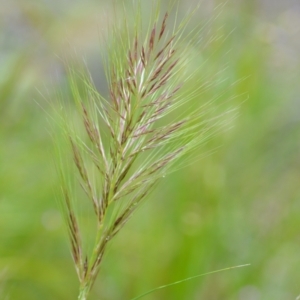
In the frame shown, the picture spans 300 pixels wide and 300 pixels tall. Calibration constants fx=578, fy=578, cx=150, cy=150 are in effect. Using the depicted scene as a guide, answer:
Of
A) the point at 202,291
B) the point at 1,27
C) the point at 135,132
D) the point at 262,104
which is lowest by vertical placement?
the point at 202,291

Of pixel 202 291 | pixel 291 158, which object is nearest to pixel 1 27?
pixel 291 158

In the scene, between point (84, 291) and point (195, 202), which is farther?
point (195, 202)

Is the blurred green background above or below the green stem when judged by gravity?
below

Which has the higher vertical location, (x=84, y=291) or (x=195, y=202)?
(x=84, y=291)

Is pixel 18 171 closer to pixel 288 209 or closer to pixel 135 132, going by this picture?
pixel 288 209

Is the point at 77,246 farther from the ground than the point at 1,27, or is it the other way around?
the point at 77,246

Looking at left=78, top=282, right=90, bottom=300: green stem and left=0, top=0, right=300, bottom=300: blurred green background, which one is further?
left=0, top=0, right=300, bottom=300: blurred green background

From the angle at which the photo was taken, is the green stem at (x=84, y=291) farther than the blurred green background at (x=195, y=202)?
No

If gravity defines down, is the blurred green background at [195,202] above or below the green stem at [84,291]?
below
